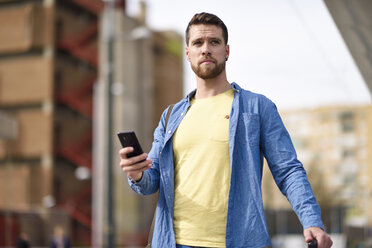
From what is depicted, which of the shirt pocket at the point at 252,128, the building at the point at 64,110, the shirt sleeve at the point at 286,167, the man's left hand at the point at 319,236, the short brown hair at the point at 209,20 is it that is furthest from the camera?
the building at the point at 64,110

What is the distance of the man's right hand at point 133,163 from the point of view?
2.58 metres

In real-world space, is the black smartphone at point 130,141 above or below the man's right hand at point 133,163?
above

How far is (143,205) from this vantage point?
39.0 meters

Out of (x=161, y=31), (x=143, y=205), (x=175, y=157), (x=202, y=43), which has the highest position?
(x=161, y=31)

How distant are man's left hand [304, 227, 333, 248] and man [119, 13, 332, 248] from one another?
0.06 meters

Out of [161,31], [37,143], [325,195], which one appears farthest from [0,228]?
[325,195]

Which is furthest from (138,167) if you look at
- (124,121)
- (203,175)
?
(124,121)

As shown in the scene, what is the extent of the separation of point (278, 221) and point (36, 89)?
140ft

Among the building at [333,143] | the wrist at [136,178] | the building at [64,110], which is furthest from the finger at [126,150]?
the building at [333,143]

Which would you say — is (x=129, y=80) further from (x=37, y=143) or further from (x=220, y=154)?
(x=220, y=154)

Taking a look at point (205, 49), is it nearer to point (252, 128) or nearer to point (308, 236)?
point (252, 128)

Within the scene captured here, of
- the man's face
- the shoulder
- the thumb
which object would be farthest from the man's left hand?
the man's face

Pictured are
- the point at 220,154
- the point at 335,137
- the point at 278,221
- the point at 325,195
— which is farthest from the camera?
the point at 335,137

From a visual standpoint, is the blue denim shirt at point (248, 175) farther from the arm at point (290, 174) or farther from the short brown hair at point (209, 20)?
the short brown hair at point (209, 20)
